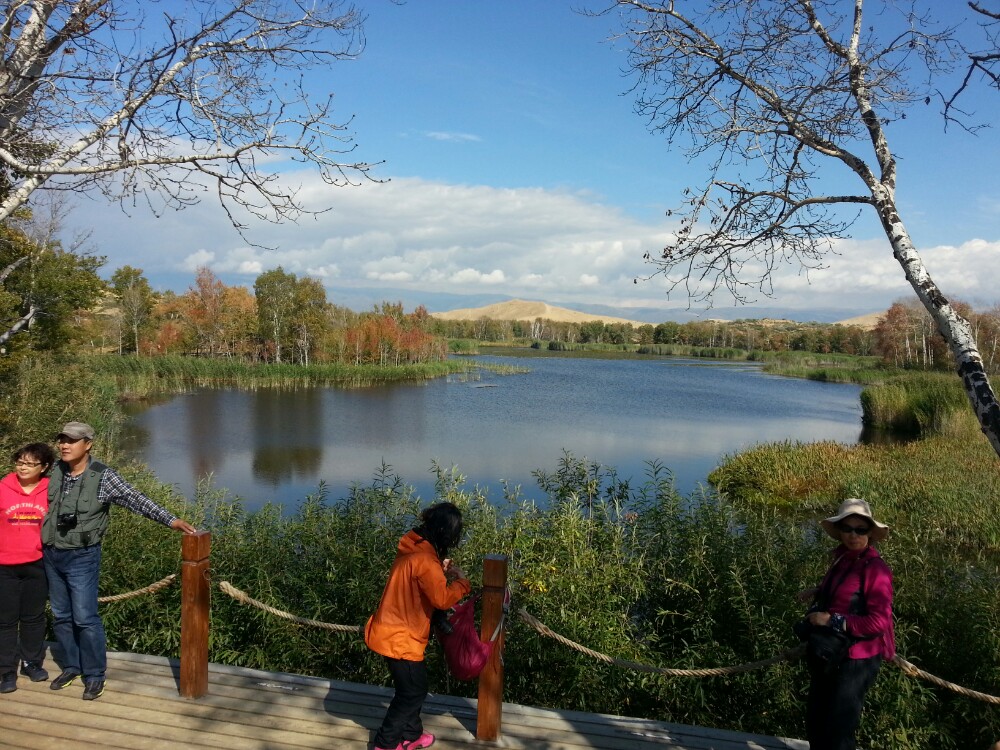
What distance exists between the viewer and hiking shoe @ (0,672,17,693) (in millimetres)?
3846

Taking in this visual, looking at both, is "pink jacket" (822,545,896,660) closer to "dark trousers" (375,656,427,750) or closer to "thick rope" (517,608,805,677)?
"thick rope" (517,608,805,677)

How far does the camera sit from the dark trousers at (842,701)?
3137 millimetres

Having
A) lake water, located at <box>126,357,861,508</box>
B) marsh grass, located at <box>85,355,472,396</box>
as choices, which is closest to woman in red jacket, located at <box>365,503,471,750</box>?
lake water, located at <box>126,357,861,508</box>

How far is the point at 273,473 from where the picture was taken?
660 inches

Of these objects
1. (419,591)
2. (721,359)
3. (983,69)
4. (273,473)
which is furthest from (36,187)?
(721,359)

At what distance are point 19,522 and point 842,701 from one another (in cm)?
427

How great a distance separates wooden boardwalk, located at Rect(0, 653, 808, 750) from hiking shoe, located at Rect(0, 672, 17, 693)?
5 centimetres

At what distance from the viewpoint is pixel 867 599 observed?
306 centimetres

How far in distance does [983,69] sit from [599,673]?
186 inches

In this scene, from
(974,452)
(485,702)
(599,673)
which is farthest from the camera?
(974,452)

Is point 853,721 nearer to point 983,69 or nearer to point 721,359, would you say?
point 983,69

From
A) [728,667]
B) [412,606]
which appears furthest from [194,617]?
[728,667]

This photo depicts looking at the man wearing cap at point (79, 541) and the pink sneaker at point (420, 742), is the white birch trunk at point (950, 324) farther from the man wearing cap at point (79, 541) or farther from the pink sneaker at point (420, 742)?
the man wearing cap at point (79, 541)

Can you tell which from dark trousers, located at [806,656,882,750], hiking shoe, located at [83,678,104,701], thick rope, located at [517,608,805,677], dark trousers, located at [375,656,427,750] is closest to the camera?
dark trousers, located at [806,656,882,750]
